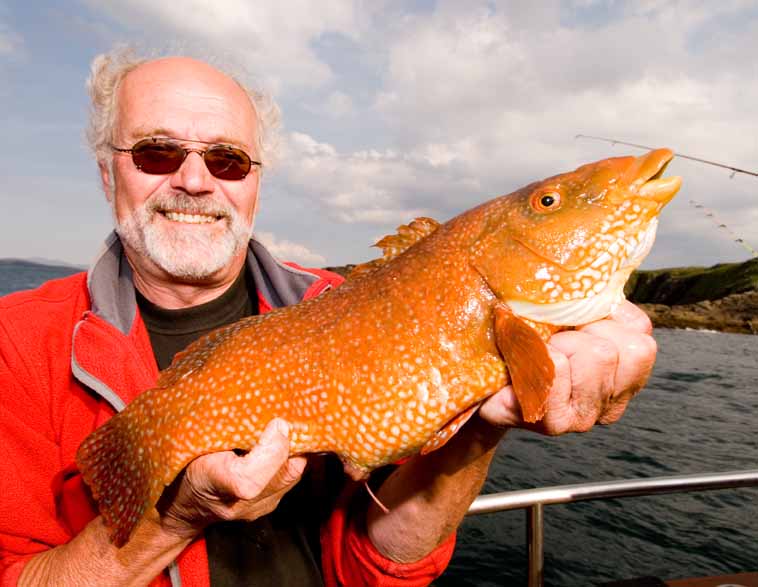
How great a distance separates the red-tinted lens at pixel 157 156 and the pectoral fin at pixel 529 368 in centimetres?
249

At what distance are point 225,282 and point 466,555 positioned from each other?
830 centimetres

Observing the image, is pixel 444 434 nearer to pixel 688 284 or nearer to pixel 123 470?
pixel 123 470

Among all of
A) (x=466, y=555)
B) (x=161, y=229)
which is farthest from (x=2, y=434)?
(x=466, y=555)

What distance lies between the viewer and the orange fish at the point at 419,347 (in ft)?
7.14

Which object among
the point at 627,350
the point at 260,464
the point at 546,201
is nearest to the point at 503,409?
the point at 627,350

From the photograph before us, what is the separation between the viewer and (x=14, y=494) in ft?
8.75

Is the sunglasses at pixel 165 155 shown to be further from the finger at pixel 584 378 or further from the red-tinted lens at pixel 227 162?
the finger at pixel 584 378

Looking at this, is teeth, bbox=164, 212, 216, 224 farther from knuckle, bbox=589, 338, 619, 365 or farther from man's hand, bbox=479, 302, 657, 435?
knuckle, bbox=589, 338, 619, 365

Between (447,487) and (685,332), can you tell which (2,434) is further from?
(685,332)

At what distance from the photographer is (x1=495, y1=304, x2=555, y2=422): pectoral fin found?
2.04 m

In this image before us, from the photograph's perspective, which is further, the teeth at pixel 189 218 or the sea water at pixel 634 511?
the sea water at pixel 634 511

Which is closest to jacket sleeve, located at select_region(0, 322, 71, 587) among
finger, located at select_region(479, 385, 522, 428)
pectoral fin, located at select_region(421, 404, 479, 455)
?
pectoral fin, located at select_region(421, 404, 479, 455)

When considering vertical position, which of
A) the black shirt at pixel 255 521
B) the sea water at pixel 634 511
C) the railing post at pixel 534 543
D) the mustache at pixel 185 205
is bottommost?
the sea water at pixel 634 511

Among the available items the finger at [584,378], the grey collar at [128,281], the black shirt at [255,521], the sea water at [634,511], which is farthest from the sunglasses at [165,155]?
the sea water at [634,511]
